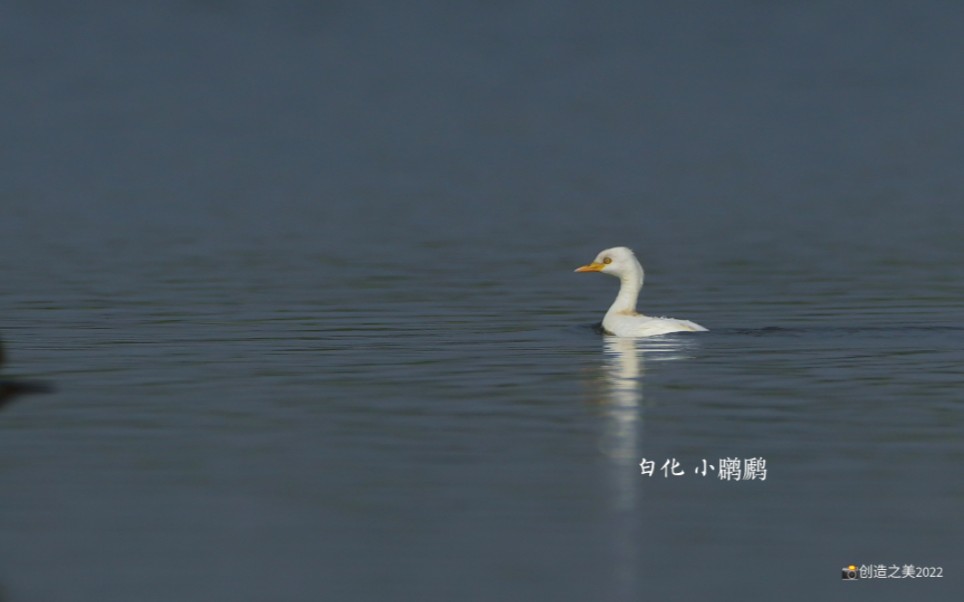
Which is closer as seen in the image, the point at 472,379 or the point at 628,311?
the point at 472,379

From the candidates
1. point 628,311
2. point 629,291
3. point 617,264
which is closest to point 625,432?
point 628,311

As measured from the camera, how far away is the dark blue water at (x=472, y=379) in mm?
14602

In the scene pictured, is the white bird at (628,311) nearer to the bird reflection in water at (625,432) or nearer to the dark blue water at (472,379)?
the bird reflection in water at (625,432)

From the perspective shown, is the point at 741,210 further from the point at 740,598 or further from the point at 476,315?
the point at 740,598

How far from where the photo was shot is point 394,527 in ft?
50.1

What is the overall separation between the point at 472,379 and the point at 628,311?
623 centimetres

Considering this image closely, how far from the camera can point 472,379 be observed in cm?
2248

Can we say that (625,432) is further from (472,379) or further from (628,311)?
(628,311)

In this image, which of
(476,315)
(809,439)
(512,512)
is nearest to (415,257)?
(476,315)

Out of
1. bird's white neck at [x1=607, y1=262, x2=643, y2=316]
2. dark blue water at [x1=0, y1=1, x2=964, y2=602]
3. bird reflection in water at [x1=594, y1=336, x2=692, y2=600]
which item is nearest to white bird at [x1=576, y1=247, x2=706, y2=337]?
bird's white neck at [x1=607, y1=262, x2=643, y2=316]

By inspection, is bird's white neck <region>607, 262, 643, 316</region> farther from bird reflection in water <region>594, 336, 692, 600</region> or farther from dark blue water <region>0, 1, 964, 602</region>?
bird reflection in water <region>594, 336, 692, 600</region>

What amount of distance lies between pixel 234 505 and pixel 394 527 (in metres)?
1.35

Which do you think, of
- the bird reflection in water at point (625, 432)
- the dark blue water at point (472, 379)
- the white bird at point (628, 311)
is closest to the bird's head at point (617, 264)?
the white bird at point (628, 311)

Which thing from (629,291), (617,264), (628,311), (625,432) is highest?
(617,264)
